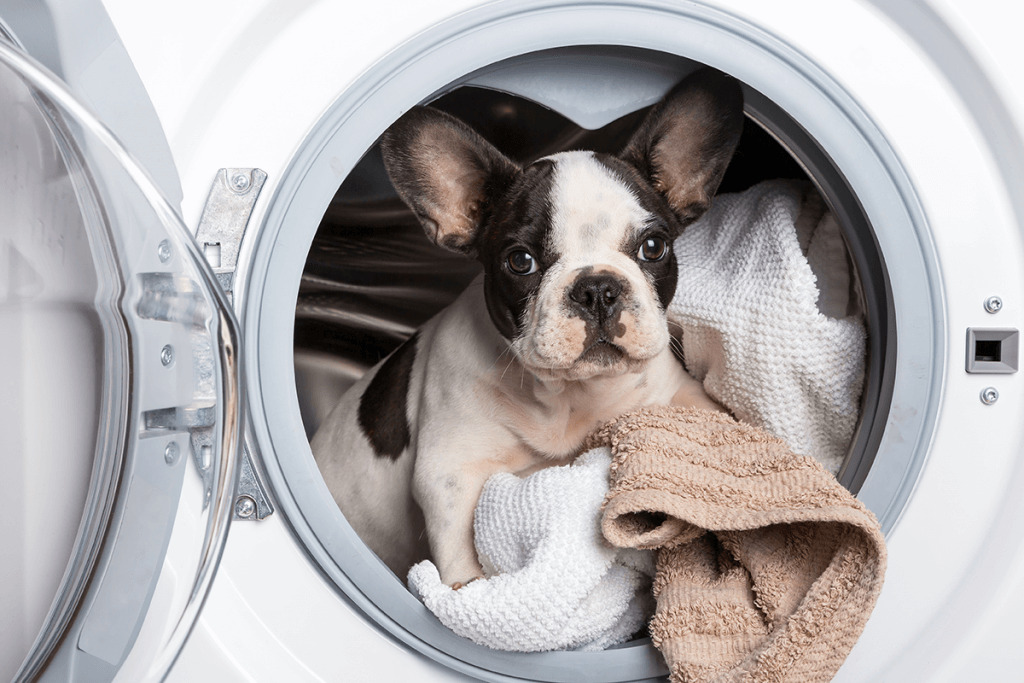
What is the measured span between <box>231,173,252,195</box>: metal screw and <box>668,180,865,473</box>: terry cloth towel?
2.20 feet

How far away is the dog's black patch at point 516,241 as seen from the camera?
110cm

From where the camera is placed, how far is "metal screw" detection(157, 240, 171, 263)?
748 mm

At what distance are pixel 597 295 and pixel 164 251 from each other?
511 mm

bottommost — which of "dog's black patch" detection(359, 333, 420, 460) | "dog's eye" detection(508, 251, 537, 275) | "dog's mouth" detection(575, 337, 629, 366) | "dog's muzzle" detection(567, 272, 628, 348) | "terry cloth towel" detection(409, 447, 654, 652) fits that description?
"terry cloth towel" detection(409, 447, 654, 652)

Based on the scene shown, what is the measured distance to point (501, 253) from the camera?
113 cm

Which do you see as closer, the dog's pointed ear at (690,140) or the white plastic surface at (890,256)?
the white plastic surface at (890,256)

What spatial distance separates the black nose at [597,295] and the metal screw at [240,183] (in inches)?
16.2

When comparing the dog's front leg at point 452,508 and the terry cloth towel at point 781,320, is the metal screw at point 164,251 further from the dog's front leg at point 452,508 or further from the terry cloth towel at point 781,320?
the terry cloth towel at point 781,320

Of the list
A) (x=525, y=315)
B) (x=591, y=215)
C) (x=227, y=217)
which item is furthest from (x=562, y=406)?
(x=227, y=217)

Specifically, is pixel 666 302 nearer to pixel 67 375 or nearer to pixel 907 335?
pixel 907 335

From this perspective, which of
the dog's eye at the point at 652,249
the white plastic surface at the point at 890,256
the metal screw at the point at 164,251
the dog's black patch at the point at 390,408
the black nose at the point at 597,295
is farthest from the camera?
the dog's black patch at the point at 390,408

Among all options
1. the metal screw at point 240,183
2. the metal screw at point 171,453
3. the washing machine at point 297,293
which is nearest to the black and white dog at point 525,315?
Result: the washing machine at point 297,293

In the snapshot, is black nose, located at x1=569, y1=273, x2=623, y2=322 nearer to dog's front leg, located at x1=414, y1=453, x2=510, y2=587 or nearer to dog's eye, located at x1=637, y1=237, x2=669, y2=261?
dog's eye, located at x1=637, y1=237, x2=669, y2=261

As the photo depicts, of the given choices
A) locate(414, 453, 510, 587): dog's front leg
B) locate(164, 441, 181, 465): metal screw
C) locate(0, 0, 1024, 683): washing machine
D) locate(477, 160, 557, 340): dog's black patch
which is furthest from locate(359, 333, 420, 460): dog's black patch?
locate(164, 441, 181, 465): metal screw
